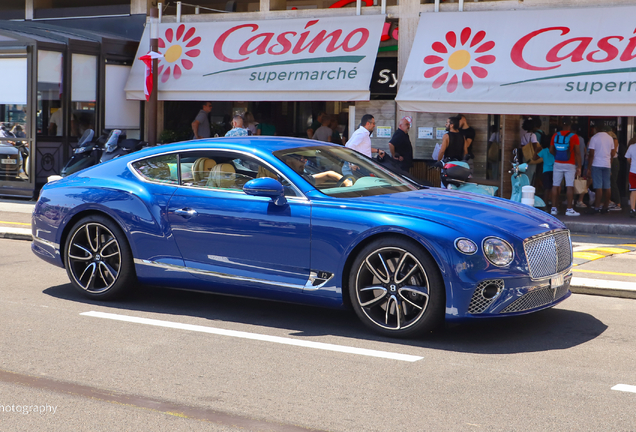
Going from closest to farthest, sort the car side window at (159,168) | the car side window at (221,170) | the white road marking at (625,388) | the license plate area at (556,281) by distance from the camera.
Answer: the white road marking at (625,388) < the license plate area at (556,281) < the car side window at (221,170) < the car side window at (159,168)

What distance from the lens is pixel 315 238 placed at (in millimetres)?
5855

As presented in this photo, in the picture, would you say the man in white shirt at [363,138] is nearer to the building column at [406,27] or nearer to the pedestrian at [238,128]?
the pedestrian at [238,128]

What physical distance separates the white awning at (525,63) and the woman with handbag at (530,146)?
68.9 inches

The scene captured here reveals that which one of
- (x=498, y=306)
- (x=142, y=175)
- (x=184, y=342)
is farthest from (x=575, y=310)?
(x=142, y=175)

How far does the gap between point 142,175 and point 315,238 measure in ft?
6.14

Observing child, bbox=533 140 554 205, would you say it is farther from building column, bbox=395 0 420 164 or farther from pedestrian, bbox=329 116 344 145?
pedestrian, bbox=329 116 344 145

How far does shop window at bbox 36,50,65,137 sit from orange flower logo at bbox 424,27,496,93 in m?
7.77

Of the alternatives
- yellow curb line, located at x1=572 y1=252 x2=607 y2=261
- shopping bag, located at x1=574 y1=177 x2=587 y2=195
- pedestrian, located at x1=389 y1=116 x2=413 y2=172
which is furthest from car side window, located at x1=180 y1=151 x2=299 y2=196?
shopping bag, located at x1=574 y1=177 x2=587 y2=195

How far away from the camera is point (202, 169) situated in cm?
659

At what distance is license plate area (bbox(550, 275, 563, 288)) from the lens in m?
5.70

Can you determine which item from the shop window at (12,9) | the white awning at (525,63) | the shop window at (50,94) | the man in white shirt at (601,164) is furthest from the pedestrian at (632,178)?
the shop window at (12,9)

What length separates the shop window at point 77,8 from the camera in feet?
65.0

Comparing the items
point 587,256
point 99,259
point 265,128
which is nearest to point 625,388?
point 99,259

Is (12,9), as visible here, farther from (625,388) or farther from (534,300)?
(625,388)
